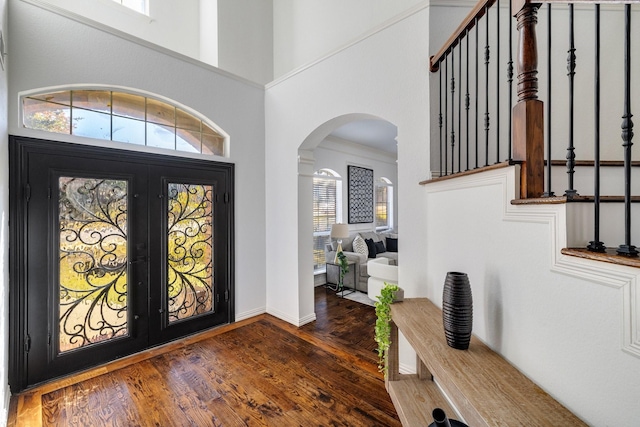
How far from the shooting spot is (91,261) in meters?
2.51

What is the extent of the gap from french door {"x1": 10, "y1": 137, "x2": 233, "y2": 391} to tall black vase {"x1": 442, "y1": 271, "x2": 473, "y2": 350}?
2.68m

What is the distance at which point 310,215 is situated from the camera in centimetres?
352

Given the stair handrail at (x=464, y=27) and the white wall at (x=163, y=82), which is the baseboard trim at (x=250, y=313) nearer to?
the white wall at (x=163, y=82)

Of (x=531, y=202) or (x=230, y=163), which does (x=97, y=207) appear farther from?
(x=531, y=202)

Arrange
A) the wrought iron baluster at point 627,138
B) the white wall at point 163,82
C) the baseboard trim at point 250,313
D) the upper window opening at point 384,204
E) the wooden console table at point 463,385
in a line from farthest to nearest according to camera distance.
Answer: the upper window opening at point 384,204
the baseboard trim at point 250,313
the white wall at point 163,82
the wooden console table at point 463,385
the wrought iron baluster at point 627,138

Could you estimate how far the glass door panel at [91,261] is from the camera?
239 centimetres

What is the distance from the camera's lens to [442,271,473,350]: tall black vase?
52.4 inches

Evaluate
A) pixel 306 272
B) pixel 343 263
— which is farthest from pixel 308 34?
pixel 343 263

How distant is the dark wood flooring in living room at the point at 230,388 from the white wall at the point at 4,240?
273 millimetres

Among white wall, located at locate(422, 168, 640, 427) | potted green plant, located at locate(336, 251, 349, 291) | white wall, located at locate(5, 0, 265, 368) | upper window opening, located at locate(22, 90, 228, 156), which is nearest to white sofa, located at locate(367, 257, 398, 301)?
potted green plant, located at locate(336, 251, 349, 291)

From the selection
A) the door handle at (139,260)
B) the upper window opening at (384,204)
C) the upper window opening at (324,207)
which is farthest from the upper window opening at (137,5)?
the upper window opening at (384,204)

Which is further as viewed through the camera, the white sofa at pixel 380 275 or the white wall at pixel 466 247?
the white sofa at pixel 380 275

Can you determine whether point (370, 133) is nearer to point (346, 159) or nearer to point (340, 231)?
point (346, 159)

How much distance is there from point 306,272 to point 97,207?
7.33 ft
